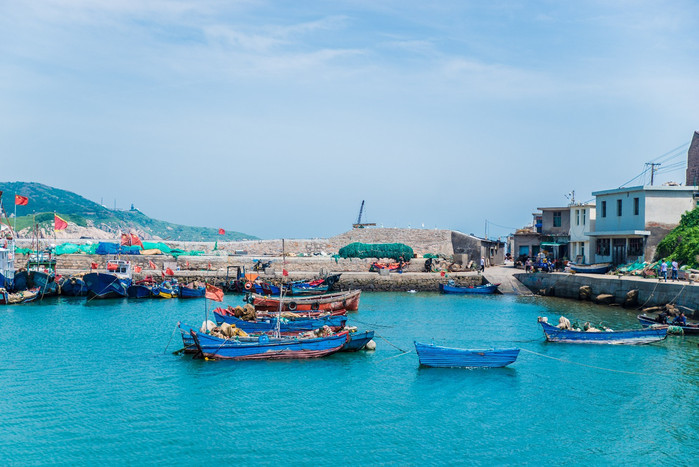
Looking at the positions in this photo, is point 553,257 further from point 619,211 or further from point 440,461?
point 440,461

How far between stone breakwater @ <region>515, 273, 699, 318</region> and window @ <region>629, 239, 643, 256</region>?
2.13 m

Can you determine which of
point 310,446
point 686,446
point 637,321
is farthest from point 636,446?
point 637,321

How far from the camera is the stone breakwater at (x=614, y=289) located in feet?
89.4

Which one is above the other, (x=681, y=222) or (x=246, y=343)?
(x=681, y=222)

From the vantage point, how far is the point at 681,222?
33.3 m

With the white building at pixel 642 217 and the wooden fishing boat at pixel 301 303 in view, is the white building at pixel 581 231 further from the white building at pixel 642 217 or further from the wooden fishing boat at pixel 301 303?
the wooden fishing boat at pixel 301 303

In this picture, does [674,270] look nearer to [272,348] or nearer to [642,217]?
[642,217]

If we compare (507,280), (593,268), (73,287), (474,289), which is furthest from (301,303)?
(593,268)

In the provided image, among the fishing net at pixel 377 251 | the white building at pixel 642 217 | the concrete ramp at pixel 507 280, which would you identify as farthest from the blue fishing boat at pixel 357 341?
the fishing net at pixel 377 251

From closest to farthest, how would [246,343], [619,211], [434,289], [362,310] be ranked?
[246,343]
[362,310]
[619,211]
[434,289]

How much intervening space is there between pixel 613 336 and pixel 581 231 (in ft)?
68.2

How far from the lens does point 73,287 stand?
3812 cm

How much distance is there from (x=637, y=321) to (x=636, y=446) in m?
14.7

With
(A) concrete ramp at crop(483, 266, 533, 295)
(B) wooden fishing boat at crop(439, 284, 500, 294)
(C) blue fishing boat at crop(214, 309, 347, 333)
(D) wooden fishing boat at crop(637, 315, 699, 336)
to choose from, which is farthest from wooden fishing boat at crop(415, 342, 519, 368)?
(A) concrete ramp at crop(483, 266, 533, 295)
